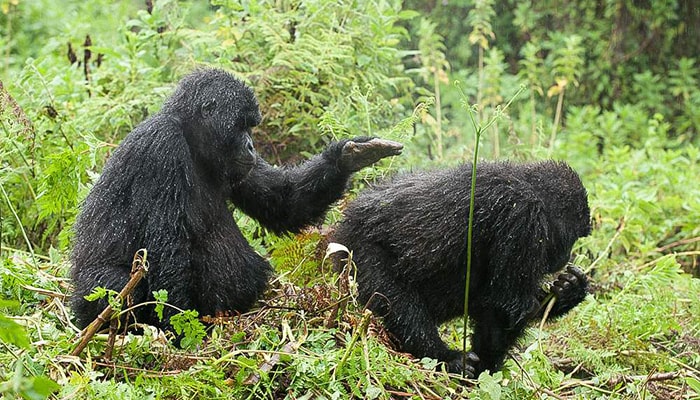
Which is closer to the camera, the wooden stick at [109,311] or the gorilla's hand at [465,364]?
the wooden stick at [109,311]

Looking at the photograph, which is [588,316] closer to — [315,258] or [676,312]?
[676,312]

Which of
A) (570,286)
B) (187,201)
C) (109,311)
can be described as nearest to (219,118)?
(187,201)

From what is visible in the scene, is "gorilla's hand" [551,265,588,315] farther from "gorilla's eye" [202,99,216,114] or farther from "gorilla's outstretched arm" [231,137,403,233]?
"gorilla's eye" [202,99,216,114]

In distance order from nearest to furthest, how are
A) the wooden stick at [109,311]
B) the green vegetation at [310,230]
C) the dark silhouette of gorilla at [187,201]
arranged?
the wooden stick at [109,311]
the green vegetation at [310,230]
the dark silhouette of gorilla at [187,201]

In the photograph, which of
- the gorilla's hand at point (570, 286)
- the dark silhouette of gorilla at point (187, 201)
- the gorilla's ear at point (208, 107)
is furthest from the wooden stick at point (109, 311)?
the gorilla's hand at point (570, 286)

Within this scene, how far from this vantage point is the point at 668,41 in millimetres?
10656

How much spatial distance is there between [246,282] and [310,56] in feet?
6.34

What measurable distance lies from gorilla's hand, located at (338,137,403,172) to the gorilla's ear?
0.66 metres

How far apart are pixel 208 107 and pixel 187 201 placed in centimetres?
47

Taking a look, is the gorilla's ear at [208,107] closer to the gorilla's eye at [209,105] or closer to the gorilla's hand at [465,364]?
the gorilla's eye at [209,105]

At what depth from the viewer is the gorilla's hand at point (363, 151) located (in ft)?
14.3

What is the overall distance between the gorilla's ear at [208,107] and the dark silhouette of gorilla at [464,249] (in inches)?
31.5

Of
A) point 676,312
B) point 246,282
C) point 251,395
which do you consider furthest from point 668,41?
point 251,395

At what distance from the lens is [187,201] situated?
4.14 meters
